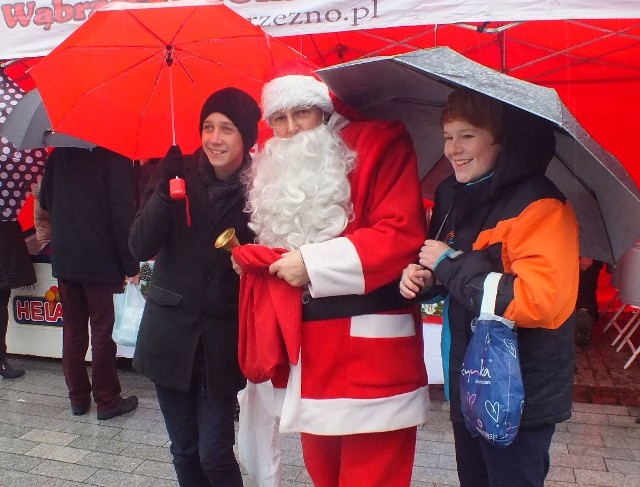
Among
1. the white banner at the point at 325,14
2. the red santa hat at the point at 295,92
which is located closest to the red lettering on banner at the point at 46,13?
the white banner at the point at 325,14

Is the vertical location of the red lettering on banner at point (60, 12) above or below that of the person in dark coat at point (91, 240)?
above

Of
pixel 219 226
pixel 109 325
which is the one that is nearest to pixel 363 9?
pixel 219 226

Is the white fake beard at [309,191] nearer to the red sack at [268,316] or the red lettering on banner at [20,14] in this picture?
the red sack at [268,316]

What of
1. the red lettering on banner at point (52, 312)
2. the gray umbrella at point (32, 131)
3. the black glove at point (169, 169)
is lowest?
the red lettering on banner at point (52, 312)

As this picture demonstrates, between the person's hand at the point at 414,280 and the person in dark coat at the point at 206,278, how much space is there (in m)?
0.76

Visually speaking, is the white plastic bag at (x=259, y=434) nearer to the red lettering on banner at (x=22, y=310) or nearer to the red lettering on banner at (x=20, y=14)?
the red lettering on banner at (x=20, y=14)

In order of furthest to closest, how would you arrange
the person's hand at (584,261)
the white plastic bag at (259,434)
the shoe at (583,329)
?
the shoe at (583,329) < the white plastic bag at (259,434) < the person's hand at (584,261)

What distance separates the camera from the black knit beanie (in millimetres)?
2488

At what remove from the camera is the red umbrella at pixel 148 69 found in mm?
2580

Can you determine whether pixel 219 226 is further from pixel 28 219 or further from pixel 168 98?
pixel 28 219

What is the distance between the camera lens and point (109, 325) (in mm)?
4324

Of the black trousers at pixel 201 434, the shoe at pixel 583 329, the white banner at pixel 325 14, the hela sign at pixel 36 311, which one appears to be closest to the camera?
the black trousers at pixel 201 434

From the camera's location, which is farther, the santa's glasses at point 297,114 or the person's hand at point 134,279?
the person's hand at point 134,279

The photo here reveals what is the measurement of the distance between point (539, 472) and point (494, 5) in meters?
2.04
